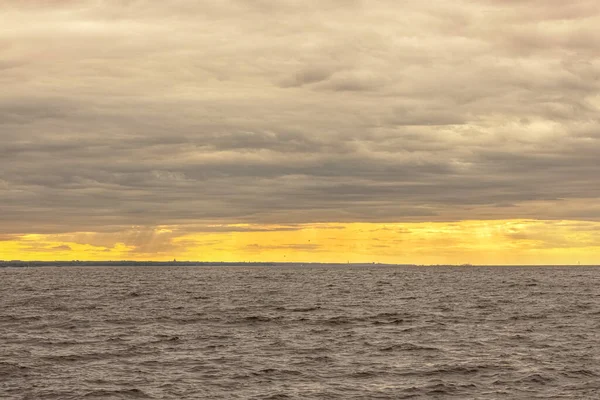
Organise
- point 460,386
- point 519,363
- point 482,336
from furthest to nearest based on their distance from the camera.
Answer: point 482,336
point 519,363
point 460,386

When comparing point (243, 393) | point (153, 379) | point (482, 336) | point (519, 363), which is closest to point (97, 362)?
point (153, 379)

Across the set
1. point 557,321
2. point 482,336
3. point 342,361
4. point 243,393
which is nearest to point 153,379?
point 243,393

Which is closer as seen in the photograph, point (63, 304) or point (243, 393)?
point (243, 393)

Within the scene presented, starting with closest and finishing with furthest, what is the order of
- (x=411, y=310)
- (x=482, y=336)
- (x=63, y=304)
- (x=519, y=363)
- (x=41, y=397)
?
(x=41, y=397) → (x=519, y=363) → (x=482, y=336) → (x=411, y=310) → (x=63, y=304)

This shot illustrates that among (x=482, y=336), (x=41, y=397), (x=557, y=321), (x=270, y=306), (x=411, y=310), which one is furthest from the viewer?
(x=270, y=306)

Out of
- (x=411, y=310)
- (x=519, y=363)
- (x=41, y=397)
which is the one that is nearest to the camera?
(x=41, y=397)

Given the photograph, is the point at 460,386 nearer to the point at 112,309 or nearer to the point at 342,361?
the point at 342,361

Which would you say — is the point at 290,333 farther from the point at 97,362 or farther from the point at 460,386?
the point at 460,386

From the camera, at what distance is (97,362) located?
48.5 m

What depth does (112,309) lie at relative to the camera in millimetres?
92312

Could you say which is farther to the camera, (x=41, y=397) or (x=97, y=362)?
(x=97, y=362)

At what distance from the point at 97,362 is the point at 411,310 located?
162 feet

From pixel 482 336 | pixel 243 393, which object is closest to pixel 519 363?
pixel 482 336

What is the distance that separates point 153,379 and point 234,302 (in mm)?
63181
